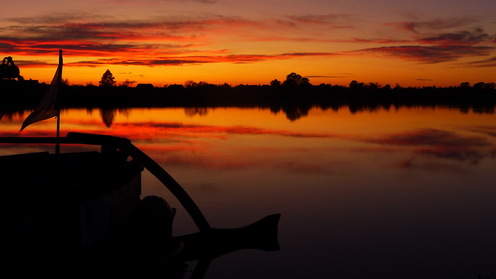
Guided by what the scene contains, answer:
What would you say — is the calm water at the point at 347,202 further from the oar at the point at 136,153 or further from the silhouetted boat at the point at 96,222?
the oar at the point at 136,153

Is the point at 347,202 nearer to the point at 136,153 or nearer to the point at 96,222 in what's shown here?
the point at 136,153

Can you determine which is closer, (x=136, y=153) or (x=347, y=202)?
(x=136, y=153)

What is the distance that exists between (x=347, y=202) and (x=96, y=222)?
14.2 metres

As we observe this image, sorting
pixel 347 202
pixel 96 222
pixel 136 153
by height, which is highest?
pixel 136 153

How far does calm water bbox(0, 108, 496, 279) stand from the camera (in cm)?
1351

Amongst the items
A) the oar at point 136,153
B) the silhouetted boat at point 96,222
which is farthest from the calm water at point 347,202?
the oar at point 136,153

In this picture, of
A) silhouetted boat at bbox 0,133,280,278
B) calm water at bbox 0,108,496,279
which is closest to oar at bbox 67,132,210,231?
silhouetted boat at bbox 0,133,280,278

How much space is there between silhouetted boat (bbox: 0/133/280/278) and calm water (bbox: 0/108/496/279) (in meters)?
1.06

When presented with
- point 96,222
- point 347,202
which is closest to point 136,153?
point 96,222

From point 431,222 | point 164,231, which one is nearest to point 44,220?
point 164,231

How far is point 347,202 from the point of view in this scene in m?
20.8

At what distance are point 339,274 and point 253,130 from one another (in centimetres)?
4681

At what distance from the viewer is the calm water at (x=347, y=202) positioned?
1351 cm

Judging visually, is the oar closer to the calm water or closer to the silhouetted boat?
the silhouetted boat
